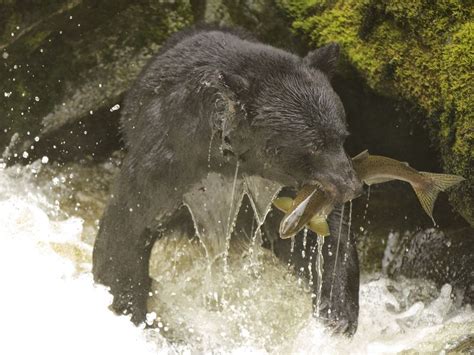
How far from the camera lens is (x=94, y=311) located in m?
6.48

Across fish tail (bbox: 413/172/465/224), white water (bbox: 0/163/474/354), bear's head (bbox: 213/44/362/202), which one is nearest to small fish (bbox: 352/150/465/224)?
fish tail (bbox: 413/172/465/224)

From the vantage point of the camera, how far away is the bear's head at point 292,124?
5582 millimetres

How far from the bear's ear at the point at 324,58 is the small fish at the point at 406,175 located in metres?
0.67

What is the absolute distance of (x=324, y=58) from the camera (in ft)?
19.9

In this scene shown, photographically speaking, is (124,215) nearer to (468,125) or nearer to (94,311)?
(94,311)

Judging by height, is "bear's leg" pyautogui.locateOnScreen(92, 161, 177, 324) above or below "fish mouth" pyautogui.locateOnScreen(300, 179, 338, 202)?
below

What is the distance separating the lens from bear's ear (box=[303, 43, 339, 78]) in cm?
604

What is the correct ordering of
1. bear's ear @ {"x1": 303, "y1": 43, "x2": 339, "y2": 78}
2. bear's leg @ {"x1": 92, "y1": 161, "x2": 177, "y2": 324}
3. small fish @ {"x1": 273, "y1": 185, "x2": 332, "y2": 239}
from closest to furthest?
small fish @ {"x1": 273, "y1": 185, "x2": 332, "y2": 239}, bear's ear @ {"x1": 303, "y1": 43, "x2": 339, "y2": 78}, bear's leg @ {"x1": 92, "y1": 161, "x2": 177, "y2": 324}

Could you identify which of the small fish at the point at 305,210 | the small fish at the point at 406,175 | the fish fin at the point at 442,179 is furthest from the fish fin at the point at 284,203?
the fish fin at the point at 442,179

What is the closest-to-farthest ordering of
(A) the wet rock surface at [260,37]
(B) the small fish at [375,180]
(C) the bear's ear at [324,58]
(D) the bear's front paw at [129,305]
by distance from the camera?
(B) the small fish at [375,180] < (C) the bear's ear at [324,58] < (D) the bear's front paw at [129,305] < (A) the wet rock surface at [260,37]

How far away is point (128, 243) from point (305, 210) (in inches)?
63.1

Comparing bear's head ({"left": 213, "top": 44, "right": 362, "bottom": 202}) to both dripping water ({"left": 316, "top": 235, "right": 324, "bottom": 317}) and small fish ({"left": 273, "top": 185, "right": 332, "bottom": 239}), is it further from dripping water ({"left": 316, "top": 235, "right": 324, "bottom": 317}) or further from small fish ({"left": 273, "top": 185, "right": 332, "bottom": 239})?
dripping water ({"left": 316, "top": 235, "right": 324, "bottom": 317})

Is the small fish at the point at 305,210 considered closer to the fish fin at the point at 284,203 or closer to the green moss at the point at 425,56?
the fish fin at the point at 284,203

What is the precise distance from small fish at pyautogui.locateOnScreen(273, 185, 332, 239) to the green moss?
4.07 feet
